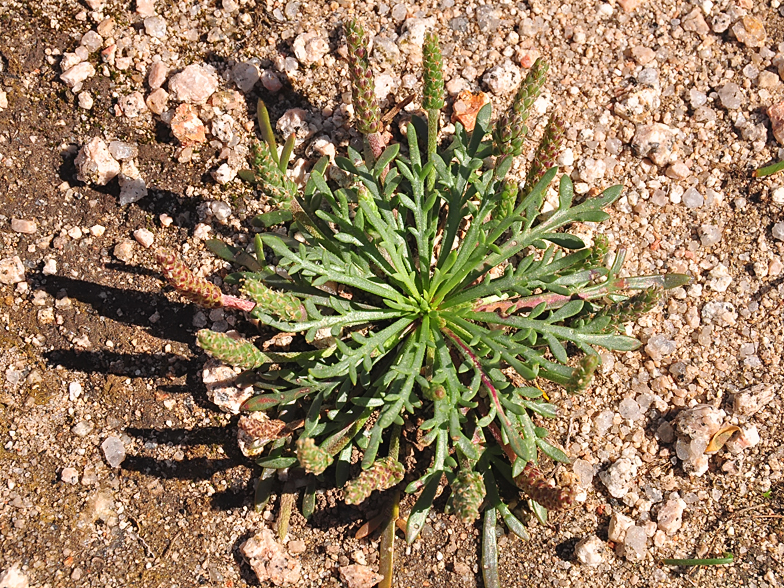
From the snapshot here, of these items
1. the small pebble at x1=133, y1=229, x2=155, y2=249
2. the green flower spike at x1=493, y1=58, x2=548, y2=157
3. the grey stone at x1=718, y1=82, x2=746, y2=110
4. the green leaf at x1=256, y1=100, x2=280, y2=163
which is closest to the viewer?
the green flower spike at x1=493, y1=58, x2=548, y2=157

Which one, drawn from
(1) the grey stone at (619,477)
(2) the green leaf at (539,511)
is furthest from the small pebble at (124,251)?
(1) the grey stone at (619,477)

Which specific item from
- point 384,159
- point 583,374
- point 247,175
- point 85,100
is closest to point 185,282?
point 247,175

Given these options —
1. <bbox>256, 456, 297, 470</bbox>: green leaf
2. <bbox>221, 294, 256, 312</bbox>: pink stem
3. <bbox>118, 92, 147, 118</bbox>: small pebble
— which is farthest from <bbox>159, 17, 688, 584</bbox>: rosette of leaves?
<bbox>118, 92, 147, 118</bbox>: small pebble

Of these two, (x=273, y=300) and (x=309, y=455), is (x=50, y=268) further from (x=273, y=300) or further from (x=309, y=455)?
(x=309, y=455)

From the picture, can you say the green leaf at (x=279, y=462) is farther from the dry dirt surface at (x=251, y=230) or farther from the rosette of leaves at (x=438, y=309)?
the dry dirt surface at (x=251, y=230)

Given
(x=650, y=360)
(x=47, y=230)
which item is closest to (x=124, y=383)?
(x=47, y=230)

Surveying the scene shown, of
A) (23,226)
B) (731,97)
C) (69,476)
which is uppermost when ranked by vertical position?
(731,97)

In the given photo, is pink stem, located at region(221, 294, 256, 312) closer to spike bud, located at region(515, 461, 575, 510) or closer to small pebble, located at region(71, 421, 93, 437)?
small pebble, located at region(71, 421, 93, 437)
